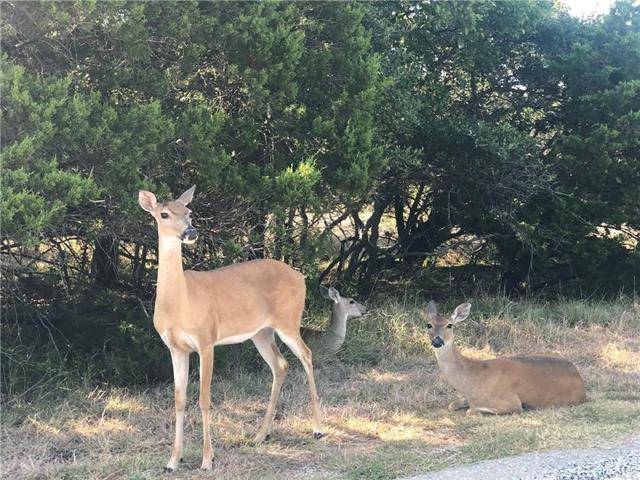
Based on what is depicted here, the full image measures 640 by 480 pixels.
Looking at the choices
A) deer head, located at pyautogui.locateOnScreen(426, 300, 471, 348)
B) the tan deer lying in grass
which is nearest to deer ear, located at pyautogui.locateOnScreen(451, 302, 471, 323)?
deer head, located at pyautogui.locateOnScreen(426, 300, 471, 348)

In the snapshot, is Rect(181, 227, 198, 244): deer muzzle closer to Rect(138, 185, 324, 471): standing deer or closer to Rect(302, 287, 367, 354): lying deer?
Rect(138, 185, 324, 471): standing deer

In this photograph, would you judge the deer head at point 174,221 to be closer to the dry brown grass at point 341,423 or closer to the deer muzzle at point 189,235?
the deer muzzle at point 189,235

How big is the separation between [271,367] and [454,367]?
1.84 metres

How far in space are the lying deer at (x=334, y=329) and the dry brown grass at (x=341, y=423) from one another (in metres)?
0.22

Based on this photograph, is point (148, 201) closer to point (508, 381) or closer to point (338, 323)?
point (508, 381)

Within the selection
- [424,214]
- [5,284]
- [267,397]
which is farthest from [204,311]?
[424,214]

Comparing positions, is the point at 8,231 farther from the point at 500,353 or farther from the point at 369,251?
the point at 369,251

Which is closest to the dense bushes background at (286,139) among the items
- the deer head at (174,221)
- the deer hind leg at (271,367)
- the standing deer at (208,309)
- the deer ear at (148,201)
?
the deer ear at (148,201)

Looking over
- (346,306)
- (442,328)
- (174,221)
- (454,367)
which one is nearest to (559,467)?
(454,367)

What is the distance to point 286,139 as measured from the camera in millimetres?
8555

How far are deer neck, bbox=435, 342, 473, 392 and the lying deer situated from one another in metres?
2.19

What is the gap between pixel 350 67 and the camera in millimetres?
8422

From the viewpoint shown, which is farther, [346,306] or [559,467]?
[346,306]

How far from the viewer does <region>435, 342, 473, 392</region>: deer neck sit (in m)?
7.27
